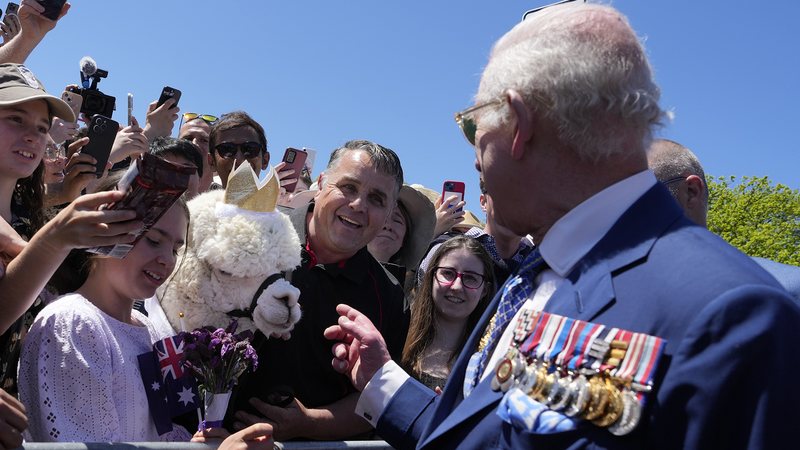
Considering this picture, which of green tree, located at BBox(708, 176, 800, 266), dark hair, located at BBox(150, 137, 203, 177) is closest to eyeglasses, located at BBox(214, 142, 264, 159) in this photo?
dark hair, located at BBox(150, 137, 203, 177)

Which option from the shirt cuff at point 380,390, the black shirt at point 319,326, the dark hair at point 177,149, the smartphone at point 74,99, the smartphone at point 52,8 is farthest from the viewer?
the smartphone at point 52,8

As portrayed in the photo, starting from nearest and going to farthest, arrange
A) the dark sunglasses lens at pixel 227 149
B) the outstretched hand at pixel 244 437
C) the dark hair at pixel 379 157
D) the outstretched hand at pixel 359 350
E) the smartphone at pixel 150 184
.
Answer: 1. the smartphone at pixel 150 184
2. the outstretched hand at pixel 359 350
3. the outstretched hand at pixel 244 437
4. the dark hair at pixel 379 157
5. the dark sunglasses lens at pixel 227 149

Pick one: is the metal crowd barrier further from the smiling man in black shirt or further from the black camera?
the black camera

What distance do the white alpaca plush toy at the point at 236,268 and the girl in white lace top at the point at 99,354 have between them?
153 mm

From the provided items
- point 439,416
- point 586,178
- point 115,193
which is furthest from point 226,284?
point 586,178

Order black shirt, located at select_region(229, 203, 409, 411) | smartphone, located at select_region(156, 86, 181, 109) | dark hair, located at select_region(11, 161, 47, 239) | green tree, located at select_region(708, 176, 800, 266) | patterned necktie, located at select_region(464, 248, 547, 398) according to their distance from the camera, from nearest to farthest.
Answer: patterned necktie, located at select_region(464, 248, 547, 398) < dark hair, located at select_region(11, 161, 47, 239) < black shirt, located at select_region(229, 203, 409, 411) < smartphone, located at select_region(156, 86, 181, 109) < green tree, located at select_region(708, 176, 800, 266)

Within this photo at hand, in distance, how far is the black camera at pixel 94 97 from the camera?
204 inches

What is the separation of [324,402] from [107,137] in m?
1.94

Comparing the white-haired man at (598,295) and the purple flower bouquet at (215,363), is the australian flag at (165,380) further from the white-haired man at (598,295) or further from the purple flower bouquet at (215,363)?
the white-haired man at (598,295)

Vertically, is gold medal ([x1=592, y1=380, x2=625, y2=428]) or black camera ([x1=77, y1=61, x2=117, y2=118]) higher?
black camera ([x1=77, y1=61, x2=117, y2=118])

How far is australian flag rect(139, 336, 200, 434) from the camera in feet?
9.92

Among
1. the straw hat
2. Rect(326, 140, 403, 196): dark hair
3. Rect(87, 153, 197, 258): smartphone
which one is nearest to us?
Rect(87, 153, 197, 258): smartphone

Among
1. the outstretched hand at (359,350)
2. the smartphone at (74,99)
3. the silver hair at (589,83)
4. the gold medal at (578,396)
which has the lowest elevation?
the outstretched hand at (359,350)

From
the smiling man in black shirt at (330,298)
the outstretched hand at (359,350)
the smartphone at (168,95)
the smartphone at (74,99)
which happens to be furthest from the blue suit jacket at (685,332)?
the smartphone at (168,95)
